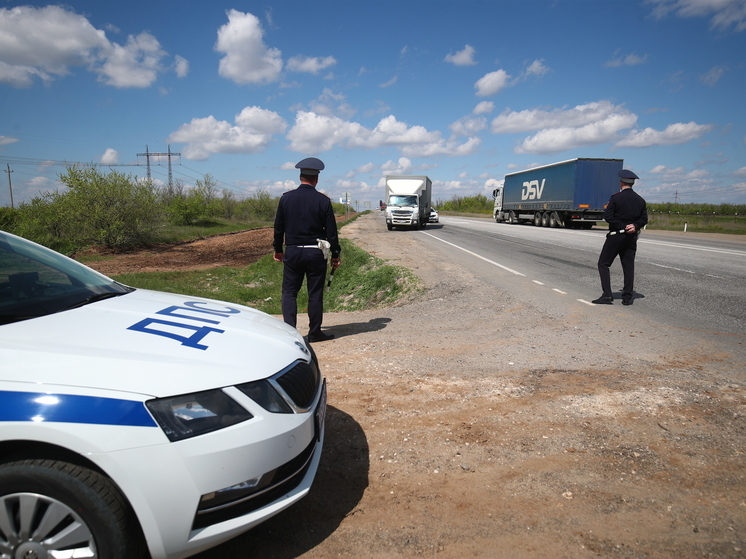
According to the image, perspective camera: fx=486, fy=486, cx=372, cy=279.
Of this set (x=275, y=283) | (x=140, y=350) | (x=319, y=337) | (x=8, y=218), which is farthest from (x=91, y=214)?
(x=140, y=350)

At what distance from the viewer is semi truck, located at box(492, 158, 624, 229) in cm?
2912

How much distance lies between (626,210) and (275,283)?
376 inches

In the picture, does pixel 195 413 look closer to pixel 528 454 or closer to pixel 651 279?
pixel 528 454

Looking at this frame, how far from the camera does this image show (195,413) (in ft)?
6.47

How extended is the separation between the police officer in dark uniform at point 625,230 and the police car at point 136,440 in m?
6.66

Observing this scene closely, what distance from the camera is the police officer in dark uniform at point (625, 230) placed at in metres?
7.48

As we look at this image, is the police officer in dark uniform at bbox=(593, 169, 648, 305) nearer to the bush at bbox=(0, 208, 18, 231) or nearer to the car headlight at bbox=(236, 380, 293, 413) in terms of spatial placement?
the car headlight at bbox=(236, 380, 293, 413)

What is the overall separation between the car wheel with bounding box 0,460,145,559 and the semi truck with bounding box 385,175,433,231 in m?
29.7

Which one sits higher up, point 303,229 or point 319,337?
point 303,229

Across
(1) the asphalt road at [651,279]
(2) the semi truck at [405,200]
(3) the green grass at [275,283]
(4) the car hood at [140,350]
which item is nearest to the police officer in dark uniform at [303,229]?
(4) the car hood at [140,350]

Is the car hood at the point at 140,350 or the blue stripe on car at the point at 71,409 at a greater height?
the car hood at the point at 140,350

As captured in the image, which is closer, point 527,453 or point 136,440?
point 136,440

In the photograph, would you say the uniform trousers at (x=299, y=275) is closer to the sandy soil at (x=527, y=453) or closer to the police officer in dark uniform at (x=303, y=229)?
the police officer in dark uniform at (x=303, y=229)

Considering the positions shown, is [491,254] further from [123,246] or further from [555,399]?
[123,246]
